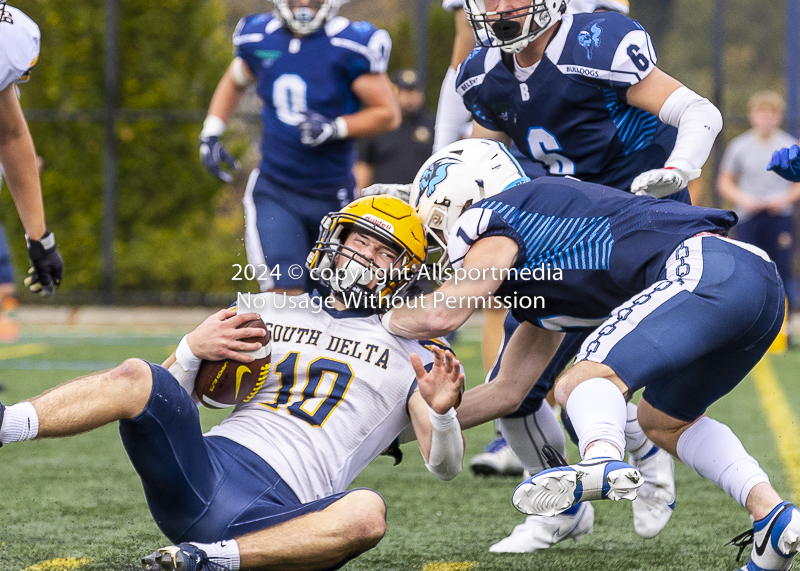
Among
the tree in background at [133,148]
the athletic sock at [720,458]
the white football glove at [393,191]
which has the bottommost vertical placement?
the tree in background at [133,148]

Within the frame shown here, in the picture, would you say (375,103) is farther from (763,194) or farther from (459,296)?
(763,194)

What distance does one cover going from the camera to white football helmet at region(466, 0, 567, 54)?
2982mm

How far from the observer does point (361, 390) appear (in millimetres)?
2707

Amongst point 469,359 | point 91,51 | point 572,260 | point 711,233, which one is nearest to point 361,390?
point 572,260

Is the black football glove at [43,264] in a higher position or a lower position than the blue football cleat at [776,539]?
higher

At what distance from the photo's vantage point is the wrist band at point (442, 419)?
2533 mm

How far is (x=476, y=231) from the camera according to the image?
8.24 ft

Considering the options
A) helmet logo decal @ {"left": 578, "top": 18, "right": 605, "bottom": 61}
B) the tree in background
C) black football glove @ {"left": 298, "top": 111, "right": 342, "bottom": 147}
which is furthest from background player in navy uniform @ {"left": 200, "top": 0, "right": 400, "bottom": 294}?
the tree in background

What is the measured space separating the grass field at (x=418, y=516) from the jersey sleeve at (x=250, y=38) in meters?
1.73

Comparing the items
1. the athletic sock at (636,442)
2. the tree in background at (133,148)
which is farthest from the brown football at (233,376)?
the tree in background at (133,148)

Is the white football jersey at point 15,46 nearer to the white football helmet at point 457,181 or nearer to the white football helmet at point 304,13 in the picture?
the white football helmet at point 457,181

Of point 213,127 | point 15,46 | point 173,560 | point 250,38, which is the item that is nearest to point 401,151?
point 213,127

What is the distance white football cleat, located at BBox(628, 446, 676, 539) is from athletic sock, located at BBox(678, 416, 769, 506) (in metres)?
0.38

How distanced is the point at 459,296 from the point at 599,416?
47 centimetres
